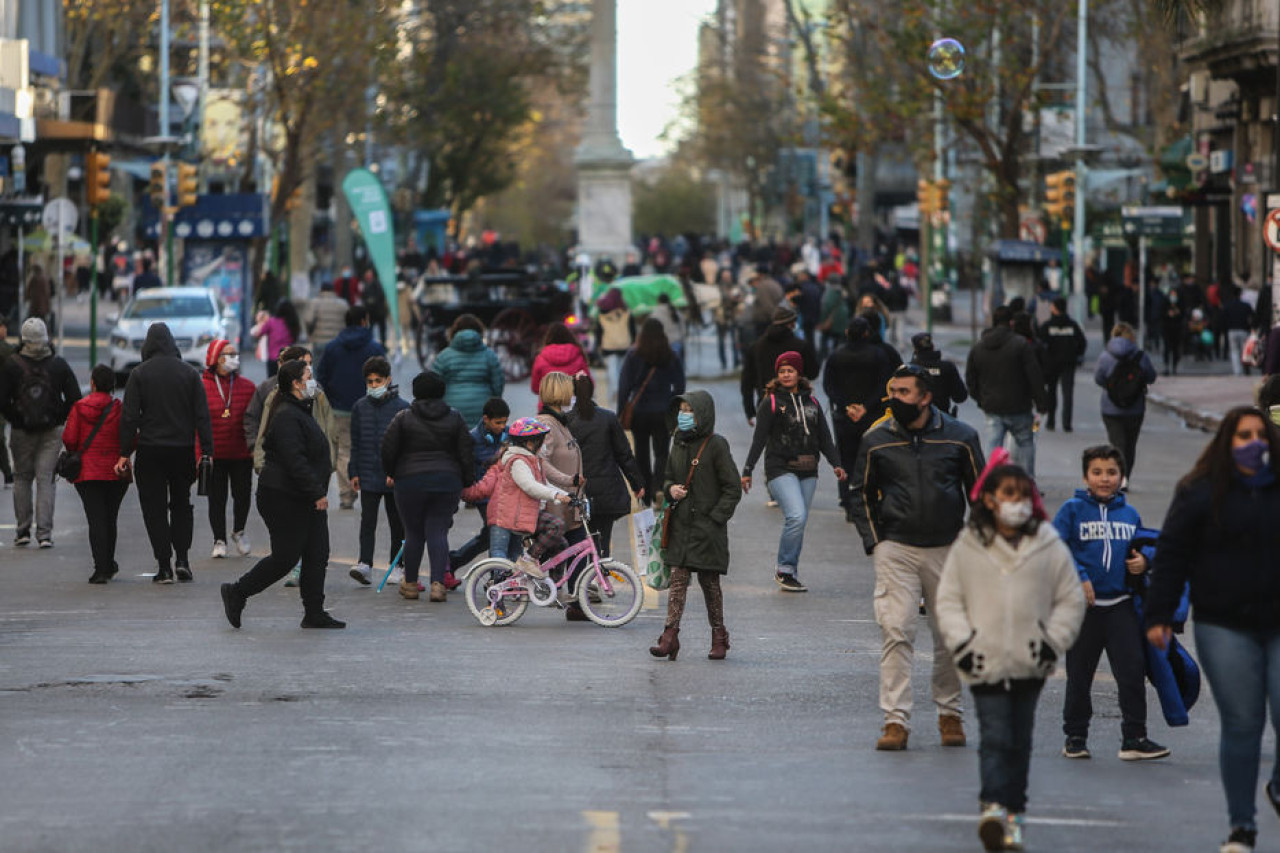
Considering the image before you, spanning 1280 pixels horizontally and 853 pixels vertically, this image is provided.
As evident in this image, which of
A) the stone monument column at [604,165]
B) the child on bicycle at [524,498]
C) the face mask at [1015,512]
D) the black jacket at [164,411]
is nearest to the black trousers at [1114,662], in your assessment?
the face mask at [1015,512]

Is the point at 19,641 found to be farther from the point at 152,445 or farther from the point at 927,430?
the point at 927,430

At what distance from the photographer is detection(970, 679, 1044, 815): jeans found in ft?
26.6

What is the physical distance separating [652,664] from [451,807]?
3.69 m

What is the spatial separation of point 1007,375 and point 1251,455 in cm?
1200

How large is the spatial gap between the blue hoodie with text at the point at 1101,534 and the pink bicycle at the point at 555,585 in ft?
14.2

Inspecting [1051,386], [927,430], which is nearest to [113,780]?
[927,430]

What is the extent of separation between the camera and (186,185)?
4272 centimetres

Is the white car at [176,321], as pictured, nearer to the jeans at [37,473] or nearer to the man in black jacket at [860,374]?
the jeans at [37,473]

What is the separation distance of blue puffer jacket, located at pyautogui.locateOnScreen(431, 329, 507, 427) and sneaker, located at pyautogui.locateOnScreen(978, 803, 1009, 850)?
1122 cm

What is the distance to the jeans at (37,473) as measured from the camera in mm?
17969

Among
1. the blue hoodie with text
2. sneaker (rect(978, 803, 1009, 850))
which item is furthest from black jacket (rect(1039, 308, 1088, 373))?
sneaker (rect(978, 803, 1009, 850))

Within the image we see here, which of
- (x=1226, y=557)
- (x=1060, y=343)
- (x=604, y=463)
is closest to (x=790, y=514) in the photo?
(x=604, y=463)

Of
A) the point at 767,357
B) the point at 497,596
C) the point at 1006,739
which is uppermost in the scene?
the point at 767,357

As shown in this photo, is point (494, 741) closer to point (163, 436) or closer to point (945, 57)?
point (163, 436)
